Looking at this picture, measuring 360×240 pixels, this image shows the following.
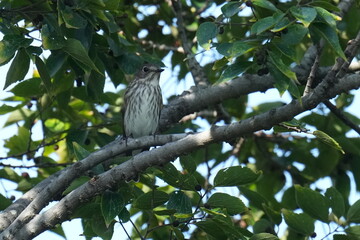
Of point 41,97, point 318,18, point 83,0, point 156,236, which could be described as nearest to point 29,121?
point 41,97

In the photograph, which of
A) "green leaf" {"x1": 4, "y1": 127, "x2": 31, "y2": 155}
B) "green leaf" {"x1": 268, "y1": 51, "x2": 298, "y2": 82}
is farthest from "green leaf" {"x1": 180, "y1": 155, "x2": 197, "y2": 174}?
"green leaf" {"x1": 4, "y1": 127, "x2": 31, "y2": 155}

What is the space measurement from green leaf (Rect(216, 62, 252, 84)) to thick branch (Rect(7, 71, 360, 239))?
0.30 meters

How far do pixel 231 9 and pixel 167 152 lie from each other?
0.99m

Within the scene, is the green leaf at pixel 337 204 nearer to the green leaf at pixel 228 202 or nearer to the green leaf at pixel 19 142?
the green leaf at pixel 228 202

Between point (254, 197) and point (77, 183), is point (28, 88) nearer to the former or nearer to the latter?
point (77, 183)

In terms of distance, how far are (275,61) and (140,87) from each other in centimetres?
410

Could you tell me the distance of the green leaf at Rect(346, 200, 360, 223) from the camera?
5.30 m

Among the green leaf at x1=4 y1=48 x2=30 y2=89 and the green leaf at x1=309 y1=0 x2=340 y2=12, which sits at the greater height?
the green leaf at x1=4 y1=48 x2=30 y2=89

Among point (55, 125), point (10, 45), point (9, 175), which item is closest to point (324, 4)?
point (10, 45)

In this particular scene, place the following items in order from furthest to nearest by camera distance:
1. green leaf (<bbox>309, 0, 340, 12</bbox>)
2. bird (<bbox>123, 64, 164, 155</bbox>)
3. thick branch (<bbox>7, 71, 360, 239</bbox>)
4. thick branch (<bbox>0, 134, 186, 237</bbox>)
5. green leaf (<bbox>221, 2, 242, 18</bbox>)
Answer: bird (<bbox>123, 64, 164, 155</bbox>) → thick branch (<bbox>0, 134, 186, 237</bbox>) → green leaf (<bbox>221, 2, 242, 18</bbox>) → green leaf (<bbox>309, 0, 340, 12</bbox>) → thick branch (<bbox>7, 71, 360, 239</bbox>)

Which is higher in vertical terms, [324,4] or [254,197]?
[324,4]

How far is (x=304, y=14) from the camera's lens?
4.44 meters

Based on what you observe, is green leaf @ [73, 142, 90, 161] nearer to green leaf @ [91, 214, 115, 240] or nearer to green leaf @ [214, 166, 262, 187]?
green leaf @ [91, 214, 115, 240]

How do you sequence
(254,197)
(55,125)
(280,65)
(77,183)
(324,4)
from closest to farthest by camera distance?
1. (280,65)
2. (324,4)
3. (77,183)
4. (254,197)
5. (55,125)
